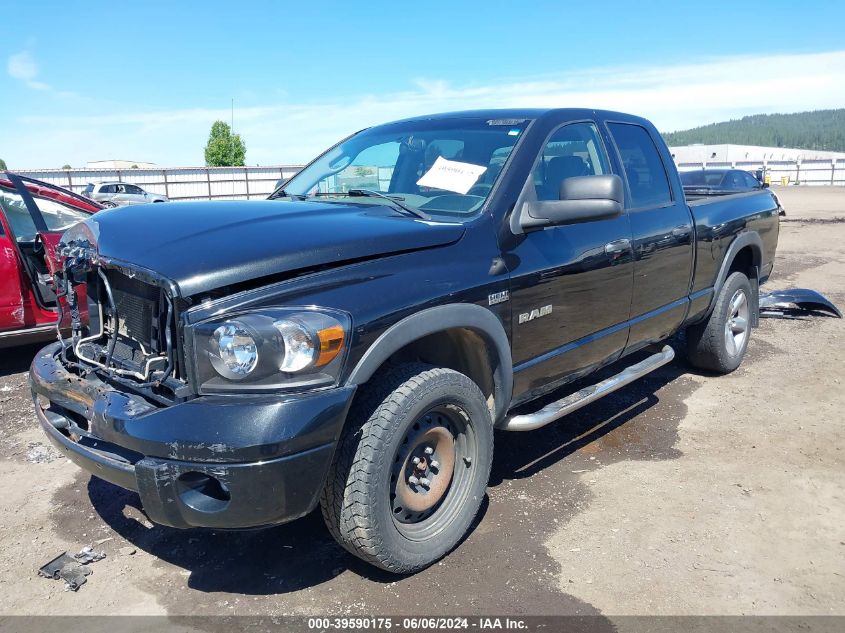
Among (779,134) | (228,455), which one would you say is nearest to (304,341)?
(228,455)

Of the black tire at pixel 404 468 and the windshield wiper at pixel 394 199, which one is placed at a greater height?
the windshield wiper at pixel 394 199

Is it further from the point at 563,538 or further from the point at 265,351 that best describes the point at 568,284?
the point at 265,351

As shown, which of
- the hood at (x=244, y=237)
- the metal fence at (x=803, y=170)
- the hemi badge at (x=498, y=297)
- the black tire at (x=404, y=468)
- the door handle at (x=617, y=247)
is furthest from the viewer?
the metal fence at (x=803, y=170)

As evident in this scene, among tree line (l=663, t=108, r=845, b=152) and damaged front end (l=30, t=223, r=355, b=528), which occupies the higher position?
tree line (l=663, t=108, r=845, b=152)

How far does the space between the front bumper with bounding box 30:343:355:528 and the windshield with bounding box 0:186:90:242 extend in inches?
140

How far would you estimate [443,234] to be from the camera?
2.90m

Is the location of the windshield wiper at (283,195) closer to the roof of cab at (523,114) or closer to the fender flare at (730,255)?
the roof of cab at (523,114)

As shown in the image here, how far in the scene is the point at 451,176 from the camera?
3410 millimetres

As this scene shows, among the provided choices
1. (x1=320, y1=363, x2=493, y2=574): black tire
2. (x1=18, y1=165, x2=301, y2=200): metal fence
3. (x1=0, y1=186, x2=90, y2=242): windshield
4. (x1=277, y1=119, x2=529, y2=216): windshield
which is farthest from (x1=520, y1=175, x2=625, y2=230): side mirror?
(x1=18, y1=165, x2=301, y2=200): metal fence

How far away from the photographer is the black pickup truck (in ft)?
7.59

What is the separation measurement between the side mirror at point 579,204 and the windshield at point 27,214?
3.81 metres

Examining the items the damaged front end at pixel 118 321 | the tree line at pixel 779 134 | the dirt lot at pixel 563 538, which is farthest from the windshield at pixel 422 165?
the tree line at pixel 779 134

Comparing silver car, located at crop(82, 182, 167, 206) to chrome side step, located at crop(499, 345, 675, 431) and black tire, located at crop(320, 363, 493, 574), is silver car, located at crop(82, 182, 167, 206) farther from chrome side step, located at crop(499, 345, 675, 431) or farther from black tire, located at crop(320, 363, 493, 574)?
black tire, located at crop(320, 363, 493, 574)

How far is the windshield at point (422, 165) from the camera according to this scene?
11.0ft
